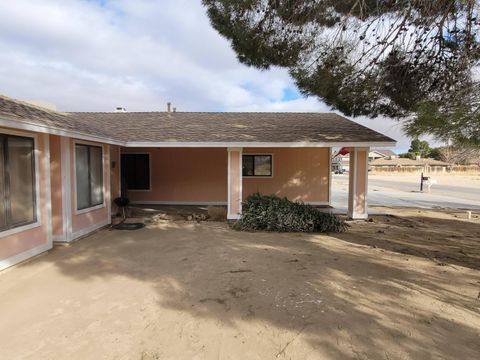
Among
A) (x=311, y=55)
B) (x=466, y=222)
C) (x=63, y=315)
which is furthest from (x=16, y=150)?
(x=466, y=222)

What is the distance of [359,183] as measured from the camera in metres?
10.0

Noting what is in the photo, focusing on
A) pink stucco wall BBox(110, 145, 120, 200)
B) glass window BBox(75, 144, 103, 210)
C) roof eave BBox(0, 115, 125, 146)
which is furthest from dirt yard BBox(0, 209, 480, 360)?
pink stucco wall BBox(110, 145, 120, 200)

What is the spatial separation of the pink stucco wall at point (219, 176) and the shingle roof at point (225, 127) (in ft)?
4.33

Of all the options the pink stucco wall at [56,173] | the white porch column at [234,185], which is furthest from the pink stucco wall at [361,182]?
the pink stucco wall at [56,173]

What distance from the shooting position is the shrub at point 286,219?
27.5ft

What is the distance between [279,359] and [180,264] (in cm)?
306

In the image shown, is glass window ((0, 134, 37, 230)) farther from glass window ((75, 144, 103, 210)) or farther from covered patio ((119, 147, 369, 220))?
covered patio ((119, 147, 369, 220))

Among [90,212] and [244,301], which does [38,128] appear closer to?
[90,212]

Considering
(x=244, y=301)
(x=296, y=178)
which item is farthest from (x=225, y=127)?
(x=244, y=301)

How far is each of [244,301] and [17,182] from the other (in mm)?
4408

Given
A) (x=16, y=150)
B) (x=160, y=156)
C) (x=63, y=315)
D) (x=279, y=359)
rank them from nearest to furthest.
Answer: (x=279, y=359) < (x=63, y=315) < (x=16, y=150) < (x=160, y=156)

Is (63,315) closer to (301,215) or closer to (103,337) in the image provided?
(103,337)

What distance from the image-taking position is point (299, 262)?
18.8 ft

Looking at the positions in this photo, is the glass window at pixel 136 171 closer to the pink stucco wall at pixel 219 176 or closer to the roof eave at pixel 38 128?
the pink stucco wall at pixel 219 176
